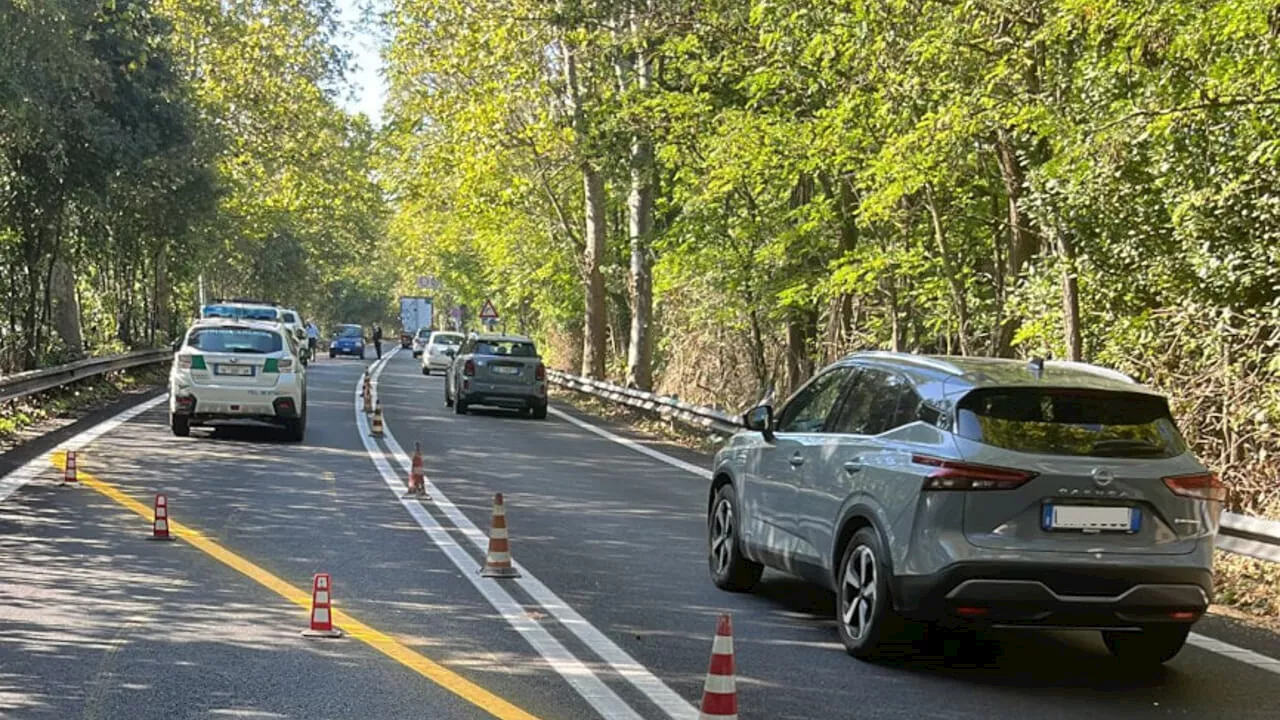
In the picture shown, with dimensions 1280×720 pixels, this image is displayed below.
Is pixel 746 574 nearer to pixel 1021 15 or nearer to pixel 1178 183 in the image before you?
pixel 1178 183

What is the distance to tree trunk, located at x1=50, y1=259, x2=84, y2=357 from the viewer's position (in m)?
32.7

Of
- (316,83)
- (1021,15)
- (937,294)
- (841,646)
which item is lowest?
(841,646)

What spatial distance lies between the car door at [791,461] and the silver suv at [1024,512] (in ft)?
1.96

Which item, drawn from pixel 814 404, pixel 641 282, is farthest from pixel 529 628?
pixel 641 282

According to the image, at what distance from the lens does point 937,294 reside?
2162cm

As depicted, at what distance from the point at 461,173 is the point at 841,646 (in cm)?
3263

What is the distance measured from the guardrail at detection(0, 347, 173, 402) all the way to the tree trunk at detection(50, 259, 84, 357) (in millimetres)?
1424

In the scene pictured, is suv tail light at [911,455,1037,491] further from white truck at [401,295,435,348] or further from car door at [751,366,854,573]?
white truck at [401,295,435,348]

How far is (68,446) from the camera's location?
18312mm

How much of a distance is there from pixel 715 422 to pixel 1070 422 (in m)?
13.9

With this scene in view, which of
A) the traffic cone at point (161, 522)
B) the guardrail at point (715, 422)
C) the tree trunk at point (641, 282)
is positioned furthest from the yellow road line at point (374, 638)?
the tree trunk at point (641, 282)

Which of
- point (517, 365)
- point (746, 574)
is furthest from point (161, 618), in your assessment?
point (517, 365)

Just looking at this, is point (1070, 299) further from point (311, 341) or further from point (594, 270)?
point (311, 341)

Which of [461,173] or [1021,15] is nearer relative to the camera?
[1021,15]
